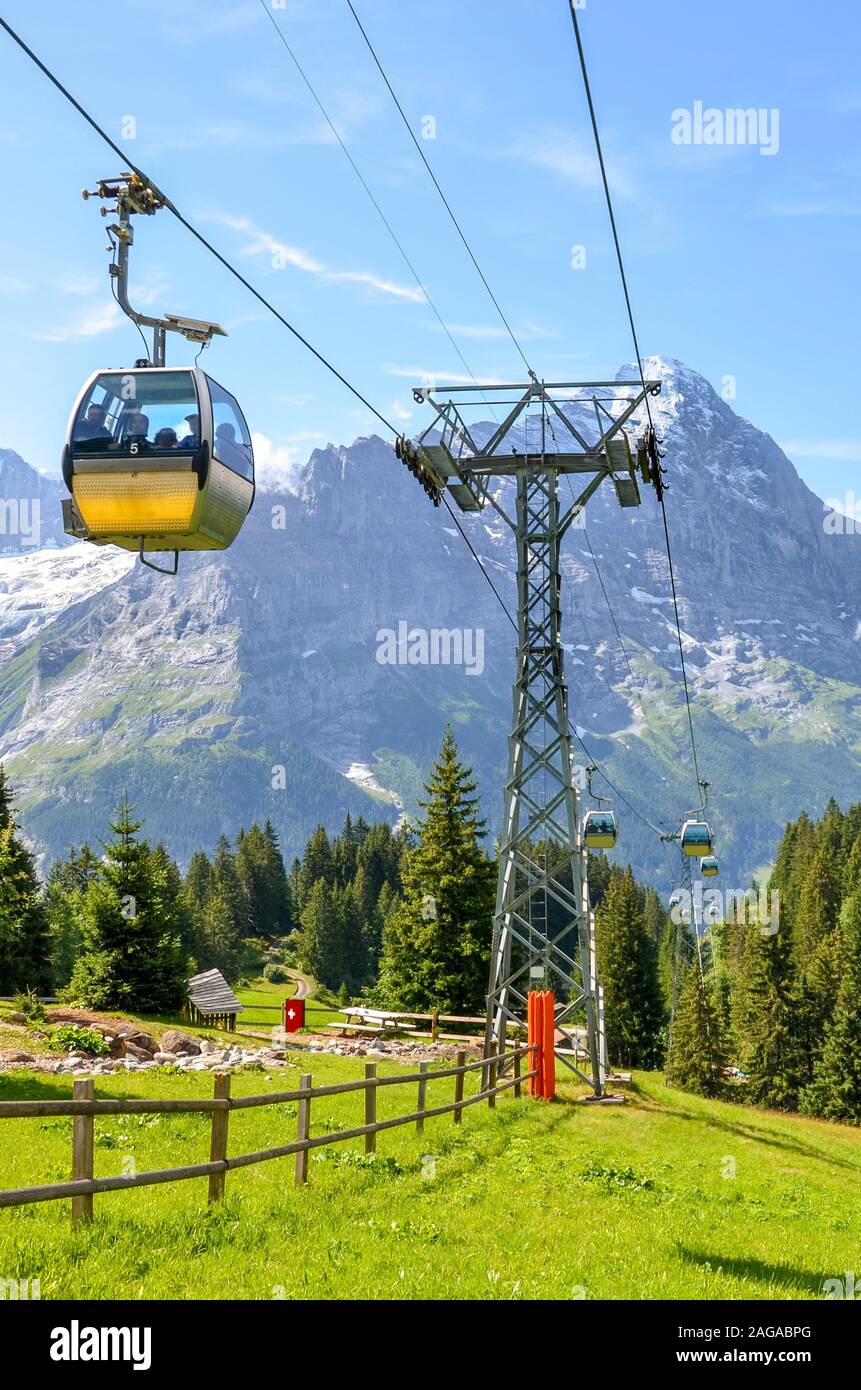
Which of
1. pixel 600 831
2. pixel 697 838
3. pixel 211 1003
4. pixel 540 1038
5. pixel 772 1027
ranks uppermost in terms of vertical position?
pixel 600 831

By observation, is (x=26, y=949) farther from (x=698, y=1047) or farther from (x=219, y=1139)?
(x=219, y=1139)

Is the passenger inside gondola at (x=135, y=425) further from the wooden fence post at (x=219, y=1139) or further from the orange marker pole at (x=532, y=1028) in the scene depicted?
the orange marker pole at (x=532, y=1028)

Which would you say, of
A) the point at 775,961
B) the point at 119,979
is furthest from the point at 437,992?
the point at 775,961

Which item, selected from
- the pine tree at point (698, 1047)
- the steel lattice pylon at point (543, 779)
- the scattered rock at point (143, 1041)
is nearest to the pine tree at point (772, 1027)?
the pine tree at point (698, 1047)

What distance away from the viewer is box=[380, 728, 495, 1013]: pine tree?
48.8m

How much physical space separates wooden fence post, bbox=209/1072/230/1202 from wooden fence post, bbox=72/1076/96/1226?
5.91 feet

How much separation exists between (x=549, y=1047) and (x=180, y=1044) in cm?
1209

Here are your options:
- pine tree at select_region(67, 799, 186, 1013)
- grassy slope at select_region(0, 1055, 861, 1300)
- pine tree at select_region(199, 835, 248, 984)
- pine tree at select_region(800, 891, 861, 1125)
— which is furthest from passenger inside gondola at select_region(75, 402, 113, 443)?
pine tree at select_region(199, 835, 248, 984)

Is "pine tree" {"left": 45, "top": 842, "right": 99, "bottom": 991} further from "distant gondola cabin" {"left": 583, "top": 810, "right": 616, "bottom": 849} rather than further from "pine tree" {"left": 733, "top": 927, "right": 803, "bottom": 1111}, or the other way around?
"pine tree" {"left": 733, "top": 927, "right": 803, "bottom": 1111}

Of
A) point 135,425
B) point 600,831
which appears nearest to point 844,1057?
point 600,831

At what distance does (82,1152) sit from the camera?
10.1 metres

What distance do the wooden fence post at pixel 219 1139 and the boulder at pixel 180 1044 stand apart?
2220 cm

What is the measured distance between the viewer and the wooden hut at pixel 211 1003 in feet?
170
